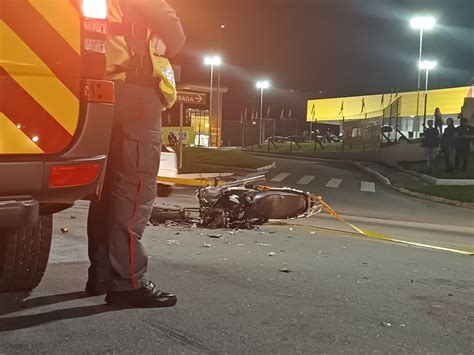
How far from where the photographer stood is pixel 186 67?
67.5 m

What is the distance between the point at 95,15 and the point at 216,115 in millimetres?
55898

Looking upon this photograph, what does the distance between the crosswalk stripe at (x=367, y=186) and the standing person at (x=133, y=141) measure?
14227 millimetres

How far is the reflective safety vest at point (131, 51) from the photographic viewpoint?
3.09 metres

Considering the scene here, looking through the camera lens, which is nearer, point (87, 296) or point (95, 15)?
point (95, 15)

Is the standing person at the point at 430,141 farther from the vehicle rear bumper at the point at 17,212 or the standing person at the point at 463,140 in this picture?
the vehicle rear bumper at the point at 17,212

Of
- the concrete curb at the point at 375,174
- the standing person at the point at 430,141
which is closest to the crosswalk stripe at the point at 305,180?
the concrete curb at the point at 375,174

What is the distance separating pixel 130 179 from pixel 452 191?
45.7 ft

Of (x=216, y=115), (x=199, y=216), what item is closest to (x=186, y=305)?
(x=199, y=216)

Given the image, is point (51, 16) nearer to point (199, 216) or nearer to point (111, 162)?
point (111, 162)

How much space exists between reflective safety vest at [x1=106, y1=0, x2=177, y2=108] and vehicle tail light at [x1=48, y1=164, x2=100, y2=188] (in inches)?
25.2

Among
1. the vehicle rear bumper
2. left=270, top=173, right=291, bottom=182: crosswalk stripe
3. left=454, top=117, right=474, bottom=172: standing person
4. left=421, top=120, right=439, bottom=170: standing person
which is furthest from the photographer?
left=421, top=120, right=439, bottom=170: standing person

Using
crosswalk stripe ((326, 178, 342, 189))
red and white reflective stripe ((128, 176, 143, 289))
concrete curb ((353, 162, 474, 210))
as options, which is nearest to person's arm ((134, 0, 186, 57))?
red and white reflective stripe ((128, 176, 143, 289))

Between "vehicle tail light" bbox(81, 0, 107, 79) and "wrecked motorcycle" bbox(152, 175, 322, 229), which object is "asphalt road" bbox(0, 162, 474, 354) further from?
"vehicle tail light" bbox(81, 0, 107, 79)

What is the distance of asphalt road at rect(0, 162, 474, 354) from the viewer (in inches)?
111
